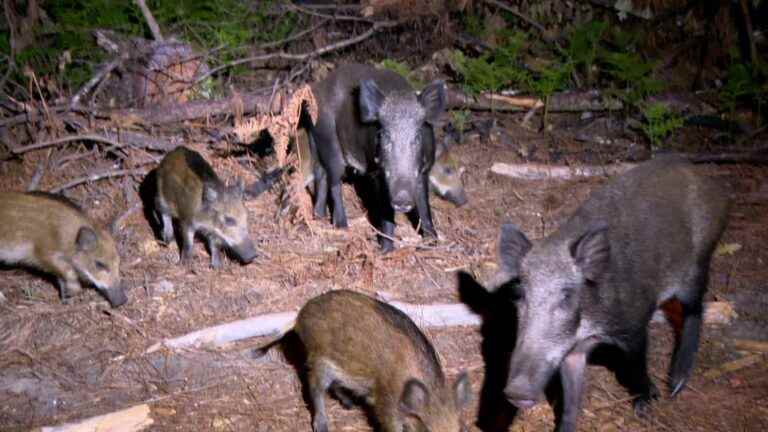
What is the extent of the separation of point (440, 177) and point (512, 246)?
315 centimetres

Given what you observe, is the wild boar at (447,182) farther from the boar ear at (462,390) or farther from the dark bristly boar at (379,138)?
the boar ear at (462,390)

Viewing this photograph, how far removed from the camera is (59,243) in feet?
18.6

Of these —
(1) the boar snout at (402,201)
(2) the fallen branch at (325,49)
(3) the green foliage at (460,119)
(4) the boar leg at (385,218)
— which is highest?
(2) the fallen branch at (325,49)

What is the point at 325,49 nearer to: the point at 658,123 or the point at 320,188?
the point at 320,188

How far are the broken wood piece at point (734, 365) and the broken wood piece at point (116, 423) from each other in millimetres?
3382

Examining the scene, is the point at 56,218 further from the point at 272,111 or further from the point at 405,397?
the point at 405,397

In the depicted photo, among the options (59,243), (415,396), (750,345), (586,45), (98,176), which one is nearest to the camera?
(415,396)

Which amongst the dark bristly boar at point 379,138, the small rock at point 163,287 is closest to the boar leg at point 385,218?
the dark bristly boar at point 379,138

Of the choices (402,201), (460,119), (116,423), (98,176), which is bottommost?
(116,423)

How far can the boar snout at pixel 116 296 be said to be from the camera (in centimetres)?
533

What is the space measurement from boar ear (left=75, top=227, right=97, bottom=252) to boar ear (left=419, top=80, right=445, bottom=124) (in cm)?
273

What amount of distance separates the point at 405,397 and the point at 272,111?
13.4 feet

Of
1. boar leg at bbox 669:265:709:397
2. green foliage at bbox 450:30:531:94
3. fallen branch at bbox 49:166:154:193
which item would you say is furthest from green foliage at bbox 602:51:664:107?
fallen branch at bbox 49:166:154:193

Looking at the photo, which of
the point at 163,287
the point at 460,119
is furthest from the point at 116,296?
the point at 460,119
